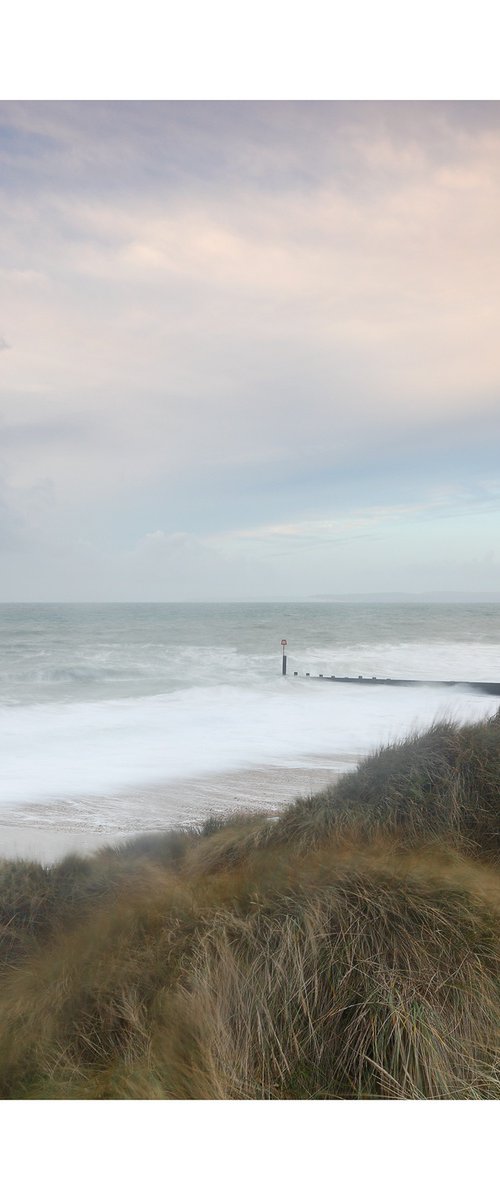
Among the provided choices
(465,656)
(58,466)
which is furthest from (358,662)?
(58,466)

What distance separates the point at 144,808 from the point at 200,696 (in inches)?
566

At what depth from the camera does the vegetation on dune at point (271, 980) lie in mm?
1626

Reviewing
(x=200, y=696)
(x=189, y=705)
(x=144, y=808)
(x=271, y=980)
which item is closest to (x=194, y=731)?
(x=189, y=705)

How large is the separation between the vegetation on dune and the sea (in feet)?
7.76

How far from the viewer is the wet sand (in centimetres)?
539

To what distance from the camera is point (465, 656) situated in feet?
96.5

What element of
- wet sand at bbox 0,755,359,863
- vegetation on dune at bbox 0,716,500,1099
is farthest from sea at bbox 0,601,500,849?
vegetation on dune at bbox 0,716,500,1099

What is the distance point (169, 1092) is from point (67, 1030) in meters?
0.44

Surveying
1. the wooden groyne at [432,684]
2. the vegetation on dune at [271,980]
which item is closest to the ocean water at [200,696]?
the wooden groyne at [432,684]

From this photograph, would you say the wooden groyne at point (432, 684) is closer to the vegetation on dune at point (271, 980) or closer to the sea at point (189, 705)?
the sea at point (189, 705)

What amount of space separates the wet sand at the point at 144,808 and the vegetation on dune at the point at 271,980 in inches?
91.8

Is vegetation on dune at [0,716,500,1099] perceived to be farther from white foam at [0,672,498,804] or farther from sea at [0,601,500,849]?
white foam at [0,672,498,804]

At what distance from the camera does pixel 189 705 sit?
19.0 meters
